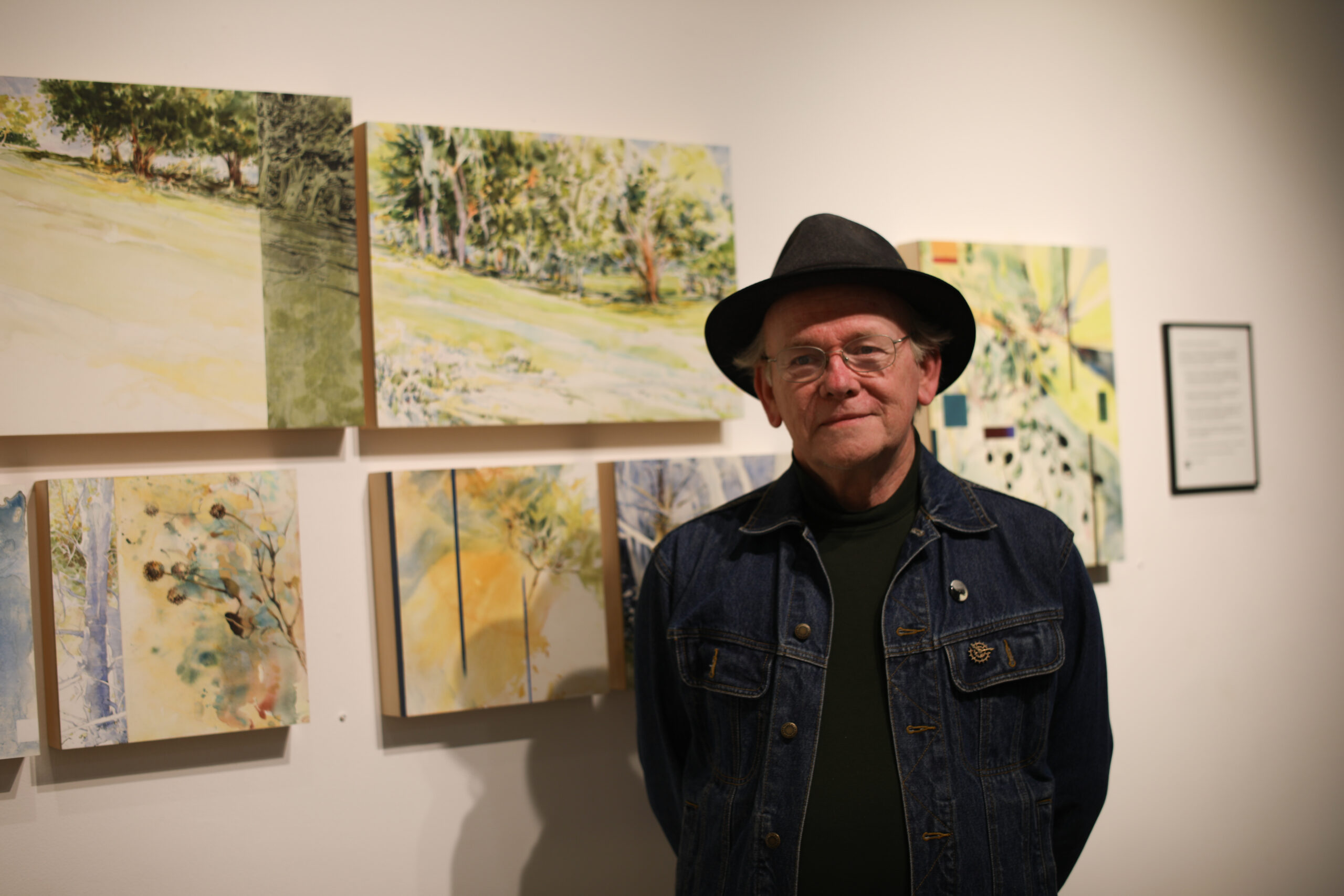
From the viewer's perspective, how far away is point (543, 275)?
1.82 metres

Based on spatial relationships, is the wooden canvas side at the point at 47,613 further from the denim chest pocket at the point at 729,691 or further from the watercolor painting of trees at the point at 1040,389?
the watercolor painting of trees at the point at 1040,389

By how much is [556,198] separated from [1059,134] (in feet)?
4.04

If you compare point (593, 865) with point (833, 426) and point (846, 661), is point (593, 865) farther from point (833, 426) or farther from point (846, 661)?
point (833, 426)

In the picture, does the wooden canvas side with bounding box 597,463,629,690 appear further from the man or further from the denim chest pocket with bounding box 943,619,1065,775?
the denim chest pocket with bounding box 943,619,1065,775

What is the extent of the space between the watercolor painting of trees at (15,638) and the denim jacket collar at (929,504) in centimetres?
110

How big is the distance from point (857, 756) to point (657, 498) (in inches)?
26.0

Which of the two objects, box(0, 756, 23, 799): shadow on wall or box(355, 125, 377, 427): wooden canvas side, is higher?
box(355, 125, 377, 427): wooden canvas side

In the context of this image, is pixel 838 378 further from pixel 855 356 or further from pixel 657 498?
pixel 657 498

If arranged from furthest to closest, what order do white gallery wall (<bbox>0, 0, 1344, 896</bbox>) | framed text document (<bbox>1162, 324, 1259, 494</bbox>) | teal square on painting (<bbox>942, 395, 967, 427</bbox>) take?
1. framed text document (<bbox>1162, 324, 1259, 494</bbox>)
2. teal square on painting (<bbox>942, 395, 967, 427</bbox>)
3. white gallery wall (<bbox>0, 0, 1344, 896</bbox>)

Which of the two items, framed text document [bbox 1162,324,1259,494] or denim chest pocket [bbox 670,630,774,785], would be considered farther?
framed text document [bbox 1162,324,1259,494]

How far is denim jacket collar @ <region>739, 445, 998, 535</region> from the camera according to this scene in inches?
58.9

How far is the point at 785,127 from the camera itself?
2059 millimetres

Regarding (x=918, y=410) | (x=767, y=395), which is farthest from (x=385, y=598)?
(x=918, y=410)

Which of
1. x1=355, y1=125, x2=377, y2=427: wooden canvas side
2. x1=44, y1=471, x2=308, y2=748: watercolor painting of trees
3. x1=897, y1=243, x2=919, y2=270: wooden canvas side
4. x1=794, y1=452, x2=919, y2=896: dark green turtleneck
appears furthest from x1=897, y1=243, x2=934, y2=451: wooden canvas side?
x1=44, y1=471, x2=308, y2=748: watercolor painting of trees
